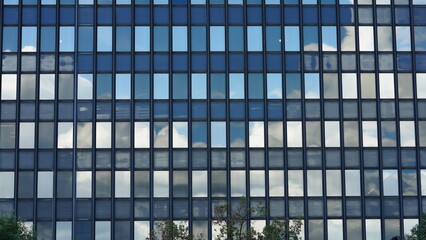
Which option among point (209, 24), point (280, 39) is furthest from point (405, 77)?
point (209, 24)

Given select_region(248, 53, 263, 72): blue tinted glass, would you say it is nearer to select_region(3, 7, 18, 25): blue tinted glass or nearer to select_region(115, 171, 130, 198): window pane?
select_region(115, 171, 130, 198): window pane

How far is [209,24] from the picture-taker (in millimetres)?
59125

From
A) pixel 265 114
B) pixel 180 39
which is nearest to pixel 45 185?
pixel 180 39

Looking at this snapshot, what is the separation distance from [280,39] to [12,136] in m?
21.8

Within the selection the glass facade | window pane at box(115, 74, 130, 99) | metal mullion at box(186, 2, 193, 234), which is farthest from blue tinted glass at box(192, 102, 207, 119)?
window pane at box(115, 74, 130, 99)

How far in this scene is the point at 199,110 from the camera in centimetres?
5809

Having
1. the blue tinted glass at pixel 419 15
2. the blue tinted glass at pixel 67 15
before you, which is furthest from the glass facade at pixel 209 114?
the blue tinted glass at pixel 67 15

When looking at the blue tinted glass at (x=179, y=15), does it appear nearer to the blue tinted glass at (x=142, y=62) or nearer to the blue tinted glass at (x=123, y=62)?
the blue tinted glass at (x=142, y=62)

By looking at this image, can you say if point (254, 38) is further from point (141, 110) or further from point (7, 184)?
point (7, 184)

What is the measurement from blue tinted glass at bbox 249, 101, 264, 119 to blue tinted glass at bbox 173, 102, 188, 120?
496 centimetres

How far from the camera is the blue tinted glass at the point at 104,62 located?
58469 mm

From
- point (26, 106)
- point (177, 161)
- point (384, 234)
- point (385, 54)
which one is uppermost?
point (385, 54)

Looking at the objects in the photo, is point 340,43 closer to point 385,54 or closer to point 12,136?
point 385,54

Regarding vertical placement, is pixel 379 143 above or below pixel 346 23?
below
